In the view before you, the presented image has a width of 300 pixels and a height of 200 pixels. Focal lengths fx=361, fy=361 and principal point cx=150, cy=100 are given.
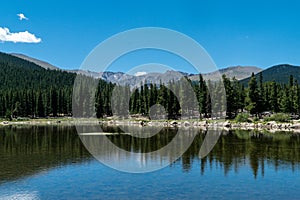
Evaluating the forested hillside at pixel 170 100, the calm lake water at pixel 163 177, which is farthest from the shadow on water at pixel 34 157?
the forested hillside at pixel 170 100

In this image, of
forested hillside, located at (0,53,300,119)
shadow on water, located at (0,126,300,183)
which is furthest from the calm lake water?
forested hillside, located at (0,53,300,119)

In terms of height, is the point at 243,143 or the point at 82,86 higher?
the point at 82,86

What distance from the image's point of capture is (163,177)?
29953mm

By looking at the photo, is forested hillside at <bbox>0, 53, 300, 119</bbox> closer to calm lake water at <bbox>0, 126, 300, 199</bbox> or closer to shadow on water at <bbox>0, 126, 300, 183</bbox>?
shadow on water at <bbox>0, 126, 300, 183</bbox>

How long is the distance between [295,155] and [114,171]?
2115 cm

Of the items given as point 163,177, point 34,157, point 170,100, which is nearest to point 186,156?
point 163,177

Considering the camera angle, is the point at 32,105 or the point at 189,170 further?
the point at 32,105

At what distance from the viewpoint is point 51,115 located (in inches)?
5856

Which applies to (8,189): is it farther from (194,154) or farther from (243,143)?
(243,143)

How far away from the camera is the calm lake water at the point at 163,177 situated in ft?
79.8

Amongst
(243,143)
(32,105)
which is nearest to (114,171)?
(243,143)

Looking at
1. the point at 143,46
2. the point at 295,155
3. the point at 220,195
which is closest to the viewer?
the point at 220,195

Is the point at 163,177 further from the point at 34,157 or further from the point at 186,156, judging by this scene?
the point at 34,157

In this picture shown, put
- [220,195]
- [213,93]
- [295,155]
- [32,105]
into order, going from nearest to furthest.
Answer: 1. [220,195]
2. [295,155]
3. [213,93]
4. [32,105]
